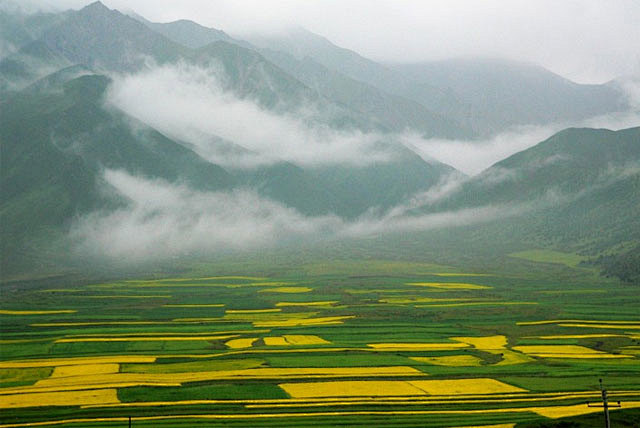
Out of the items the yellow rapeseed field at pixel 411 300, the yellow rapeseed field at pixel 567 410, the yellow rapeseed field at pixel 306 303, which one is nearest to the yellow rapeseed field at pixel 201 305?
the yellow rapeseed field at pixel 306 303

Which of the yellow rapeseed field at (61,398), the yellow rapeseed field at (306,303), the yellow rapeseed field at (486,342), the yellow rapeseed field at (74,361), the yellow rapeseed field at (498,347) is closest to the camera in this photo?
the yellow rapeseed field at (61,398)

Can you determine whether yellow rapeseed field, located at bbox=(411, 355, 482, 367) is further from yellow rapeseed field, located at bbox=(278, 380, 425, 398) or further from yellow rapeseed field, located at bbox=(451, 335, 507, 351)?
yellow rapeseed field, located at bbox=(278, 380, 425, 398)

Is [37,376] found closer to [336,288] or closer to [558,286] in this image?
[336,288]

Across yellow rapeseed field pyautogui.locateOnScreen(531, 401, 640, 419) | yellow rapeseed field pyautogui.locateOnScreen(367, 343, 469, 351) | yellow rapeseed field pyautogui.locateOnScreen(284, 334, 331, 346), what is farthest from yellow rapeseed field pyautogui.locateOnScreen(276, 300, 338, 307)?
yellow rapeseed field pyautogui.locateOnScreen(531, 401, 640, 419)

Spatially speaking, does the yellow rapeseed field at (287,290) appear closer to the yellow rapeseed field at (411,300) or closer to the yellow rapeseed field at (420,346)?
the yellow rapeseed field at (411,300)

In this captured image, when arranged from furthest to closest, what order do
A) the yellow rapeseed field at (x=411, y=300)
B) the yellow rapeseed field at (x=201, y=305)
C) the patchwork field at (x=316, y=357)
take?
1. the yellow rapeseed field at (x=411, y=300)
2. the yellow rapeseed field at (x=201, y=305)
3. the patchwork field at (x=316, y=357)

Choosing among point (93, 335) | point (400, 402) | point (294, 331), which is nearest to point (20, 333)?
point (93, 335)

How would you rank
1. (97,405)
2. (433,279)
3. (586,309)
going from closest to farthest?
(97,405) → (586,309) → (433,279)
